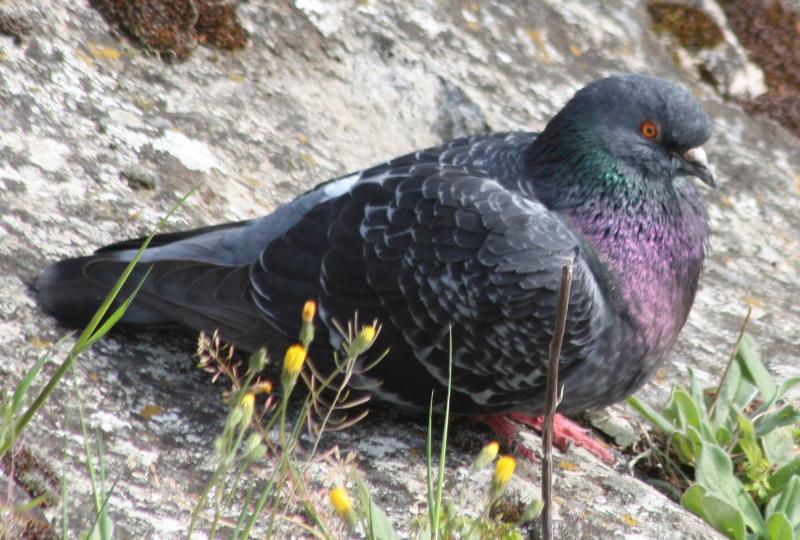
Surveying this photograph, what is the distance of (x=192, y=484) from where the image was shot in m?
3.39

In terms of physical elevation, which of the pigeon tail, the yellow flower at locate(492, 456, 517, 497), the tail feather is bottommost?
the pigeon tail

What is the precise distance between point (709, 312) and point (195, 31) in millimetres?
2832

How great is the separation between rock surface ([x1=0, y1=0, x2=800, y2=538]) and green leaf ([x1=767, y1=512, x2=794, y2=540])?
9.0 inches

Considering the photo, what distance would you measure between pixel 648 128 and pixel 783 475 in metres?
1.37

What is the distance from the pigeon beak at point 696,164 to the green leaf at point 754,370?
664 mm

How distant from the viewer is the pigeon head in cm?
425

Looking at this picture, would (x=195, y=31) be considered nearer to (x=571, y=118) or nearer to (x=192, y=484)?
(x=571, y=118)

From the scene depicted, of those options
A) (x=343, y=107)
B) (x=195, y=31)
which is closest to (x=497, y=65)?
(x=343, y=107)

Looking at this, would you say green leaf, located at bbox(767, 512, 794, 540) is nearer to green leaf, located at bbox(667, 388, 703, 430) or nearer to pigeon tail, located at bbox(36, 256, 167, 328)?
green leaf, located at bbox(667, 388, 703, 430)

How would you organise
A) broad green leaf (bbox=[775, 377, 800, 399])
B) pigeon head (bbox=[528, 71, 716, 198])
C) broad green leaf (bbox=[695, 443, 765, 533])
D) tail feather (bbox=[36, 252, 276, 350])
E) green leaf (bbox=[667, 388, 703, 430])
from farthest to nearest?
broad green leaf (bbox=[775, 377, 800, 399])
pigeon head (bbox=[528, 71, 716, 198])
green leaf (bbox=[667, 388, 703, 430])
tail feather (bbox=[36, 252, 276, 350])
broad green leaf (bbox=[695, 443, 765, 533])

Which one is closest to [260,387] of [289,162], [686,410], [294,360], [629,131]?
[294,360]

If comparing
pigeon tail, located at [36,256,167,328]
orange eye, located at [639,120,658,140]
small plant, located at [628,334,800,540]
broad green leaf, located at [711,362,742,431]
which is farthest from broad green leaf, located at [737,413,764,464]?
pigeon tail, located at [36,256,167,328]

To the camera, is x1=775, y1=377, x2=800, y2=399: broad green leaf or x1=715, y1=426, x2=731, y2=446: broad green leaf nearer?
x1=715, y1=426, x2=731, y2=446: broad green leaf

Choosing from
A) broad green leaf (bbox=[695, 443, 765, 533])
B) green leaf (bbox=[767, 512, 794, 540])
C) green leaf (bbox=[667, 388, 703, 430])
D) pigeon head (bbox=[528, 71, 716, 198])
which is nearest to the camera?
green leaf (bbox=[767, 512, 794, 540])
